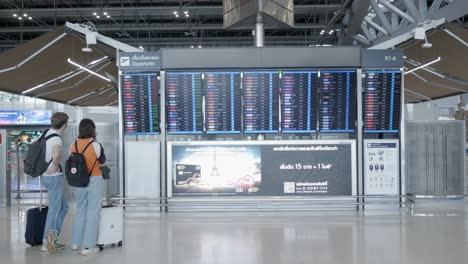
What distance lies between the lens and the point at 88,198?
523 cm

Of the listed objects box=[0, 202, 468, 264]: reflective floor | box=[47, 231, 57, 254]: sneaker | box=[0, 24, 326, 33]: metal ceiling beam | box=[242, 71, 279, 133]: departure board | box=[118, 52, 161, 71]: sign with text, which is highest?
box=[0, 24, 326, 33]: metal ceiling beam

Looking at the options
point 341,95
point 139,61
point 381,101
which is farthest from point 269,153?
point 139,61

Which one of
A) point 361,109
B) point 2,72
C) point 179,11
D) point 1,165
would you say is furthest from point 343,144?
point 179,11

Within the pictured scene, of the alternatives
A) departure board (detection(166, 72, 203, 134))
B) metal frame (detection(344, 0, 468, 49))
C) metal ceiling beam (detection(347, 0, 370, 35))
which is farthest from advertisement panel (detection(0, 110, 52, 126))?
departure board (detection(166, 72, 203, 134))

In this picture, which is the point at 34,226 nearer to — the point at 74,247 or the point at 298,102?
the point at 74,247

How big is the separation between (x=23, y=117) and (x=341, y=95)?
17.3 meters

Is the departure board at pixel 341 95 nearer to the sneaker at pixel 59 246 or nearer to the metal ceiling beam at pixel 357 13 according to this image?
the sneaker at pixel 59 246

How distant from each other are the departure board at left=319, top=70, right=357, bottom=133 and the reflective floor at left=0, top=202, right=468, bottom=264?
1483 mm

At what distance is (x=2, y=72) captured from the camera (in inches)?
443

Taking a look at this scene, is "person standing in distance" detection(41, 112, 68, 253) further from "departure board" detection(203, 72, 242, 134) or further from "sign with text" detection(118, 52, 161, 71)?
"departure board" detection(203, 72, 242, 134)

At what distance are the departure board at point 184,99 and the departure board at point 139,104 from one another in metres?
0.29

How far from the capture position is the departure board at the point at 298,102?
8047 mm

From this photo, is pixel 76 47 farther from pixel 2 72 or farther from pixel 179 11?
pixel 179 11

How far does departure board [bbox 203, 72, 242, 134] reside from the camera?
8047mm
